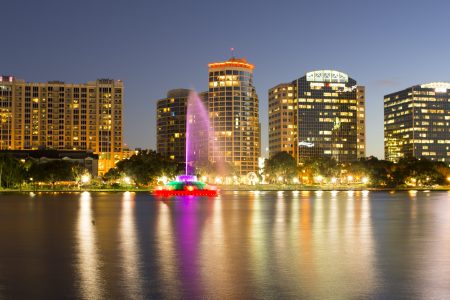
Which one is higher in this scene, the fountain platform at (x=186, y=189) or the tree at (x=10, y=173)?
the tree at (x=10, y=173)

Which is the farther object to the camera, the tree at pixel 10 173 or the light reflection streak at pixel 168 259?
the tree at pixel 10 173

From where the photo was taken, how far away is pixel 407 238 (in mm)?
37125

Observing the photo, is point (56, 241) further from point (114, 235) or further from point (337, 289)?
point (337, 289)

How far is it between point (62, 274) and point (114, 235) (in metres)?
15.2

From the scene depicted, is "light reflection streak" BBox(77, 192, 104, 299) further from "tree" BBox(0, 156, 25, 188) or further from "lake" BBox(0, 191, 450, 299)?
"tree" BBox(0, 156, 25, 188)

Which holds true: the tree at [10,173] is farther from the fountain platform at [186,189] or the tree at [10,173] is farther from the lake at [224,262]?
the lake at [224,262]

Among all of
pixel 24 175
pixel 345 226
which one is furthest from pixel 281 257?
pixel 24 175

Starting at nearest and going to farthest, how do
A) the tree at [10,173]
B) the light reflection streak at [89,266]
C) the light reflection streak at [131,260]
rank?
the light reflection streak at [89,266], the light reflection streak at [131,260], the tree at [10,173]

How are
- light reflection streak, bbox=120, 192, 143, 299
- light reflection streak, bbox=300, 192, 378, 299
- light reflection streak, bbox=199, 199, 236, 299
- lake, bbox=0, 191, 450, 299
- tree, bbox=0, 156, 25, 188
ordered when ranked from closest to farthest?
lake, bbox=0, 191, 450, 299, light reflection streak, bbox=120, 192, 143, 299, light reflection streak, bbox=199, 199, 236, 299, light reflection streak, bbox=300, 192, 378, 299, tree, bbox=0, 156, 25, 188

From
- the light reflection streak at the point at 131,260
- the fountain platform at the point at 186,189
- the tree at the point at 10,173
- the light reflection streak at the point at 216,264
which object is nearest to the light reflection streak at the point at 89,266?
the light reflection streak at the point at 131,260

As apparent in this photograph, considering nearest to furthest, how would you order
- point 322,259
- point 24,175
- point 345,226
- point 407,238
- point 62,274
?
point 62,274 < point 322,259 < point 407,238 < point 345,226 < point 24,175

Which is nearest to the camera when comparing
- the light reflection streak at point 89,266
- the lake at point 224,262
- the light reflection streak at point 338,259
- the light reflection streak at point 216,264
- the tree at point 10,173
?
the light reflection streak at point 89,266

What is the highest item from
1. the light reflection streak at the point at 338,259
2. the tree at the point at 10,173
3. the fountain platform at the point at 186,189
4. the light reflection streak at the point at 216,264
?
the tree at the point at 10,173

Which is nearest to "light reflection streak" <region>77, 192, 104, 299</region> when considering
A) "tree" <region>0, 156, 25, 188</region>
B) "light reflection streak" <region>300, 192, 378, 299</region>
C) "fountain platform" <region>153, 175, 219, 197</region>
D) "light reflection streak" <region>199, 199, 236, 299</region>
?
"light reflection streak" <region>199, 199, 236, 299</region>
